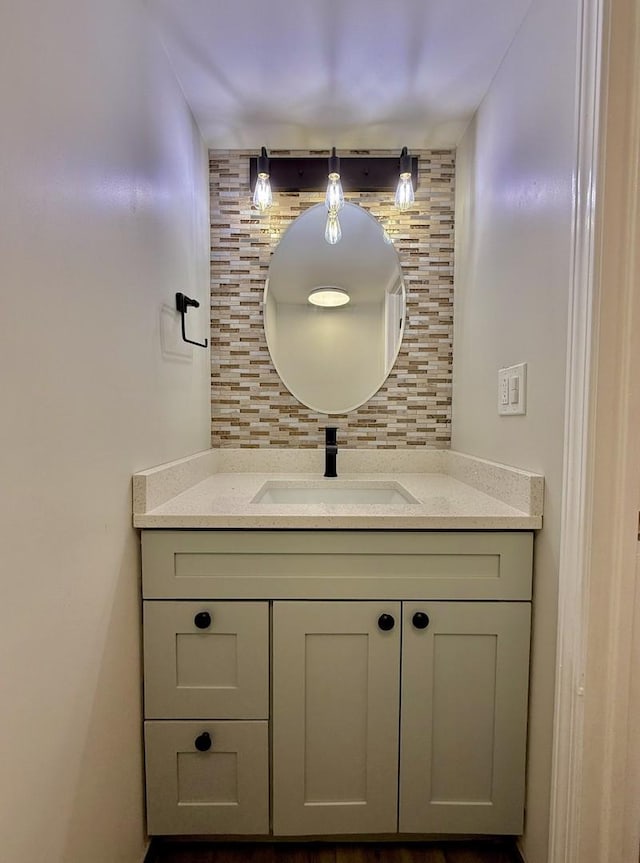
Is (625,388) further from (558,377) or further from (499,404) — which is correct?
(499,404)

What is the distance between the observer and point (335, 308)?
1.55 meters

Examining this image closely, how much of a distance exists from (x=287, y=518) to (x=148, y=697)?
1.77 feet

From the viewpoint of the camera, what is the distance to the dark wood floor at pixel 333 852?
1.04 metres

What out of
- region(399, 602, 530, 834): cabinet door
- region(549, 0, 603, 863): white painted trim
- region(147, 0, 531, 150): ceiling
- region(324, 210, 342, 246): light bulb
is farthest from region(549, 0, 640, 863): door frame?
region(324, 210, 342, 246): light bulb

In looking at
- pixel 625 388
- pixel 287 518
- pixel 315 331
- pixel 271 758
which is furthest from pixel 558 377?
pixel 271 758

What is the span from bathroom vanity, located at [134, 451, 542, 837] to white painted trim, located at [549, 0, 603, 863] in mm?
147

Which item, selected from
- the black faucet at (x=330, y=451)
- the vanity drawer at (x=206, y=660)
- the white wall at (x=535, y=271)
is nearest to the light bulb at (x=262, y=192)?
the white wall at (x=535, y=271)

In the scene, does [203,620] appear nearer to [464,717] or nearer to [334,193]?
[464,717]

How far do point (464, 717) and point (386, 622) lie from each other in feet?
1.00

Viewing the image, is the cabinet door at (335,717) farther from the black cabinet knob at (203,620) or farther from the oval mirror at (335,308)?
the oval mirror at (335,308)

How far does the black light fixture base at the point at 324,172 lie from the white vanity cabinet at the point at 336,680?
4.05 ft

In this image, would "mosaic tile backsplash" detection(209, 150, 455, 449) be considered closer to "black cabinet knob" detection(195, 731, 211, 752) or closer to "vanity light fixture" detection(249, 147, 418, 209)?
"vanity light fixture" detection(249, 147, 418, 209)

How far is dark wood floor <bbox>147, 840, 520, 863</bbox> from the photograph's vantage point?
1.04m

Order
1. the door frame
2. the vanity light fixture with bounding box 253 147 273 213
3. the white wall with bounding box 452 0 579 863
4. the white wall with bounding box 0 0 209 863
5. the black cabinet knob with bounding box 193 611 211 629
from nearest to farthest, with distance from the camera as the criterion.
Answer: the white wall with bounding box 0 0 209 863 → the door frame → the white wall with bounding box 452 0 579 863 → the black cabinet knob with bounding box 193 611 211 629 → the vanity light fixture with bounding box 253 147 273 213
